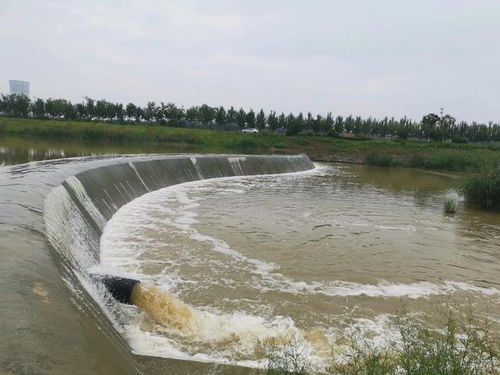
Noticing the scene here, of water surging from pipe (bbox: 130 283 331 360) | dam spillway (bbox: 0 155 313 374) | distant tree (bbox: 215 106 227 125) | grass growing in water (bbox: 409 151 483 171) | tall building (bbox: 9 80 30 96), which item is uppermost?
tall building (bbox: 9 80 30 96)

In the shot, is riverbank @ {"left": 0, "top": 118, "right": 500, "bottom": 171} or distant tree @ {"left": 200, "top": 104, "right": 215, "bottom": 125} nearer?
riverbank @ {"left": 0, "top": 118, "right": 500, "bottom": 171}

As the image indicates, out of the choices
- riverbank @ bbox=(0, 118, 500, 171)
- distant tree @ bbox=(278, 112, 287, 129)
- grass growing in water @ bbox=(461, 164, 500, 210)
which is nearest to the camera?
grass growing in water @ bbox=(461, 164, 500, 210)

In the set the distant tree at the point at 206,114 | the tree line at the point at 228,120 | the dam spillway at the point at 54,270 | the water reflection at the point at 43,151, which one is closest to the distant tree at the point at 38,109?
the tree line at the point at 228,120

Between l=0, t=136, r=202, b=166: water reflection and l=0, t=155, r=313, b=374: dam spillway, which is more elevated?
l=0, t=155, r=313, b=374: dam spillway

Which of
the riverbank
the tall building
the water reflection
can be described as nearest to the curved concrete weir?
the water reflection

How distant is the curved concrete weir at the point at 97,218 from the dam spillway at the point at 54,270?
21 millimetres

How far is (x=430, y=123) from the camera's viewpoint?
77.4 meters

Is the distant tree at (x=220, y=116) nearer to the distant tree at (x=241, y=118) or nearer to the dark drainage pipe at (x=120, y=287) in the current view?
the distant tree at (x=241, y=118)

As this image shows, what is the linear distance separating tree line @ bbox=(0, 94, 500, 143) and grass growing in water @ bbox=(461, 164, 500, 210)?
43.4m

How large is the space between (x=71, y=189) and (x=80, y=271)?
4702mm

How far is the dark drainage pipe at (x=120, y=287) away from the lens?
623 cm

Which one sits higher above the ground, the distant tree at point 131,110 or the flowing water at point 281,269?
the distant tree at point 131,110

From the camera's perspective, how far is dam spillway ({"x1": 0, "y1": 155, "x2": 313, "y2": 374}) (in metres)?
3.51

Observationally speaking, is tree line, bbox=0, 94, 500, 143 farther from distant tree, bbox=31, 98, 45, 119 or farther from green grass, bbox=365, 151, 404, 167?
green grass, bbox=365, 151, 404, 167
